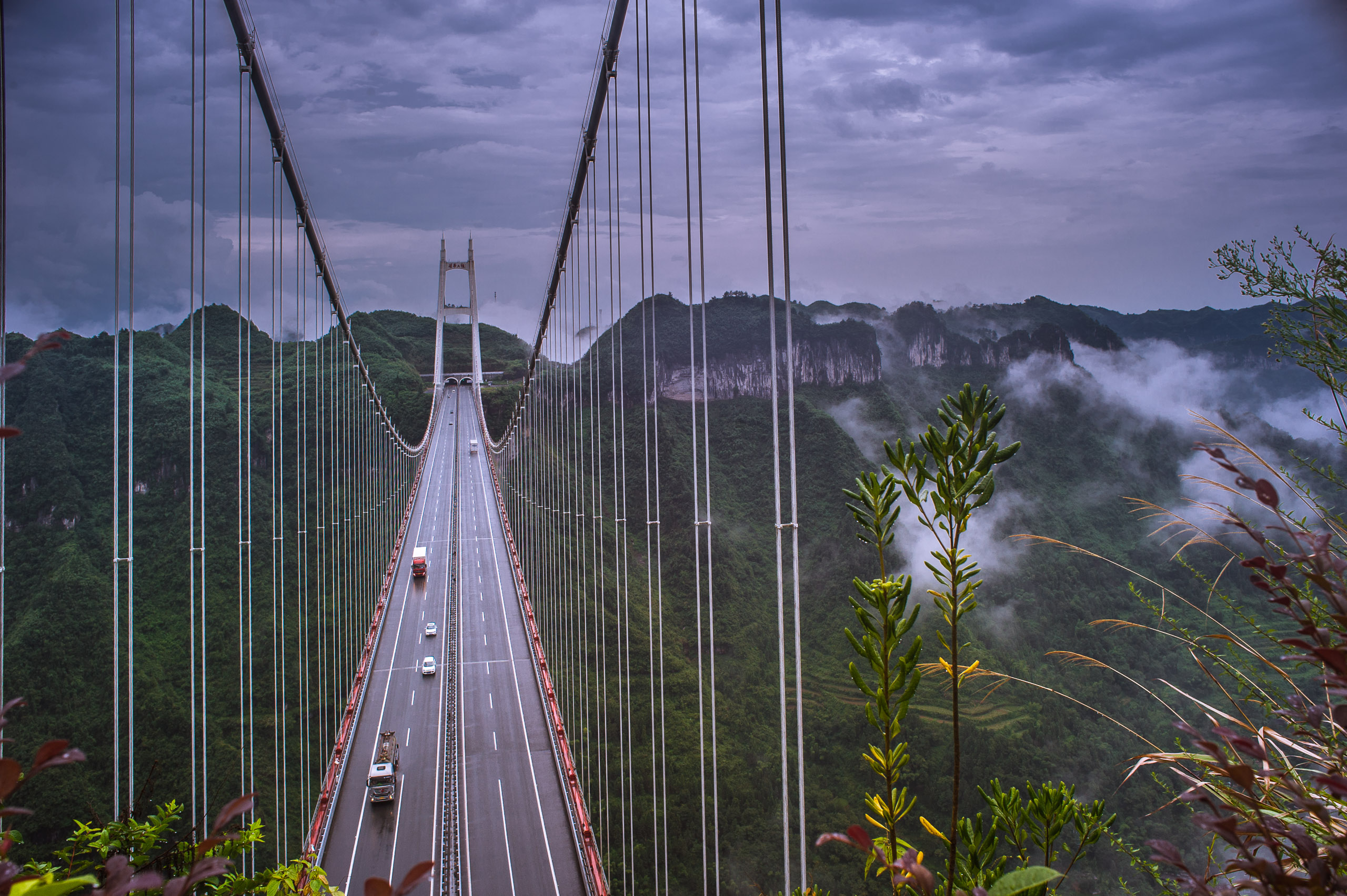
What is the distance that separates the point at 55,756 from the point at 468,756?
1696 cm

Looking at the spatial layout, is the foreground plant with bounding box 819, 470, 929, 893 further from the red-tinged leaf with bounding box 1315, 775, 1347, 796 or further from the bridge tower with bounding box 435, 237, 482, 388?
the bridge tower with bounding box 435, 237, 482, 388

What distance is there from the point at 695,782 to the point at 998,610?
2138 centimetres

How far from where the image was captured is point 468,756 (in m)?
16.3

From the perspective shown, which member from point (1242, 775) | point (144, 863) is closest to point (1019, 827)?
point (1242, 775)

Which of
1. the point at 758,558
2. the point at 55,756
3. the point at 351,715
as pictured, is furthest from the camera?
the point at 758,558

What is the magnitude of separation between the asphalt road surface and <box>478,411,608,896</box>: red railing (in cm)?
57

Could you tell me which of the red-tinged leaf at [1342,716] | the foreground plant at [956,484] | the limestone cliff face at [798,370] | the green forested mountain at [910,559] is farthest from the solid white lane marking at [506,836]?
the limestone cliff face at [798,370]

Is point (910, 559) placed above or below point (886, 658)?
below

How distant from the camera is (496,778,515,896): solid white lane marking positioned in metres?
11.7

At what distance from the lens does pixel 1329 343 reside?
241cm

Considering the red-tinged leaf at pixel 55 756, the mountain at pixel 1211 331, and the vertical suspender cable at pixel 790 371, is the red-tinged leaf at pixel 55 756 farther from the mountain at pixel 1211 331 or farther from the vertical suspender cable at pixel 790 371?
the mountain at pixel 1211 331

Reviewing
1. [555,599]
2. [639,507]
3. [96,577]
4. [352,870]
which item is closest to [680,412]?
[639,507]

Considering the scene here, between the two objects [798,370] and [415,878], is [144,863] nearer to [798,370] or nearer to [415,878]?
[415,878]

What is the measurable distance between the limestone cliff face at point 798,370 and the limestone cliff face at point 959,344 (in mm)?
5132
